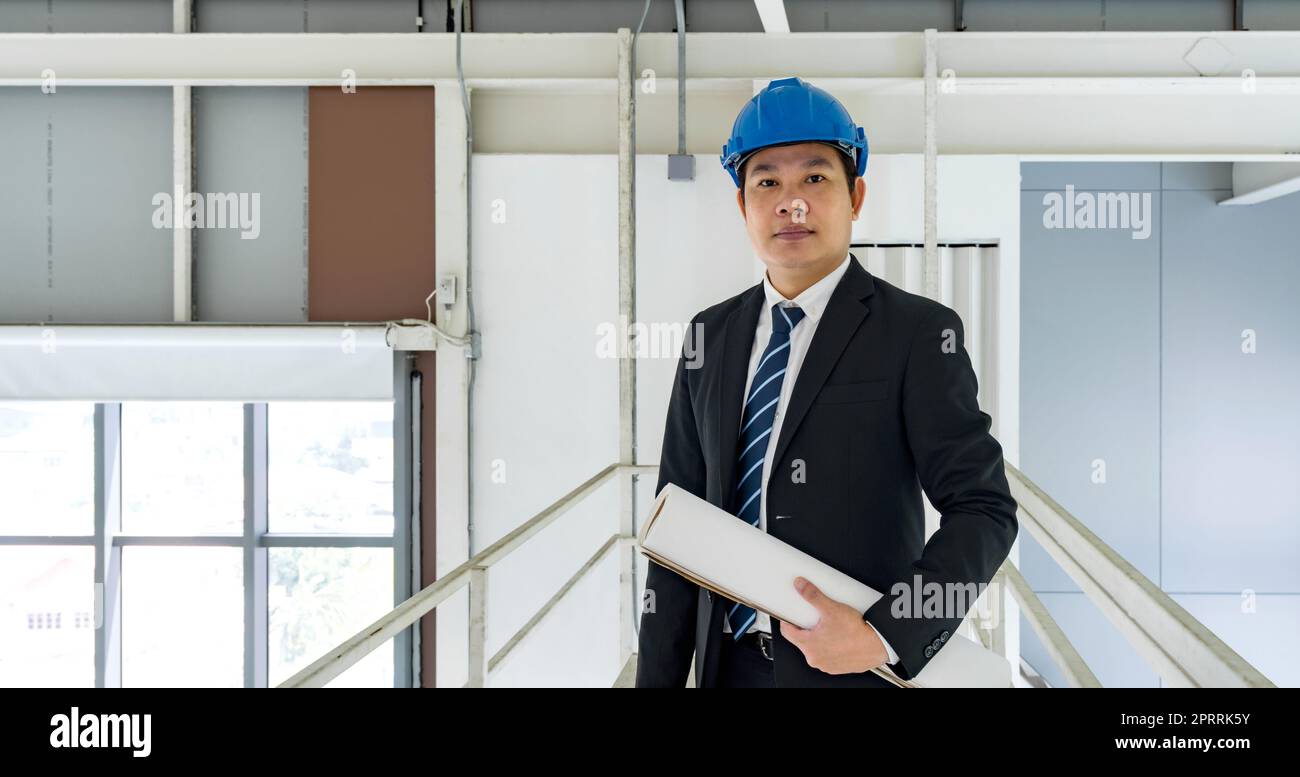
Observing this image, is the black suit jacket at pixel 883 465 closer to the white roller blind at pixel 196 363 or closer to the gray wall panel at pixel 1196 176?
the white roller blind at pixel 196 363

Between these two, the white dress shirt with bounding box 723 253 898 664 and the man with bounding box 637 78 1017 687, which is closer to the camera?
the man with bounding box 637 78 1017 687

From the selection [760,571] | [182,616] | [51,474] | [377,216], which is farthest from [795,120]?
[51,474]

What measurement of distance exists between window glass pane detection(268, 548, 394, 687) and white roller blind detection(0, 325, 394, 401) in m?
0.93

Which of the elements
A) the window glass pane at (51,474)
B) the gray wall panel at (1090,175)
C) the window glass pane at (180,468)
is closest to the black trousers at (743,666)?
the window glass pane at (180,468)

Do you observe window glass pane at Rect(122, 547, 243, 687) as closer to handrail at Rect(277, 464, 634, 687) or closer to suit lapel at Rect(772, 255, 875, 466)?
handrail at Rect(277, 464, 634, 687)

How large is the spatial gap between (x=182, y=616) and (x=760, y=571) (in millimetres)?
4453

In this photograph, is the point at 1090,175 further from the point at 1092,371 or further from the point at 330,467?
the point at 330,467

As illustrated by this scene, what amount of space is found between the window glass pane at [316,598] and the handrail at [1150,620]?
3504 mm

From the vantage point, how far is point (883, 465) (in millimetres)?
899

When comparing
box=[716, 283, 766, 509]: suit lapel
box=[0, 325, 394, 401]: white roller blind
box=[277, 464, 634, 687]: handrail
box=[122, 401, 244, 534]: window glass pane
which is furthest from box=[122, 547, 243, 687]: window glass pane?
box=[716, 283, 766, 509]: suit lapel

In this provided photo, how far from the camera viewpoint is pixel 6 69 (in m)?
3.61

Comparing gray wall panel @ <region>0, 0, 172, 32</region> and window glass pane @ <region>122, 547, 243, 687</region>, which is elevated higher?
gray wall panel @ <region>0, 0, 172, 32</region>

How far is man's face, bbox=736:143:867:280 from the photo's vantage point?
970 mm

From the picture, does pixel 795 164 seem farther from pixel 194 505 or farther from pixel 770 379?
pixel 194 505
